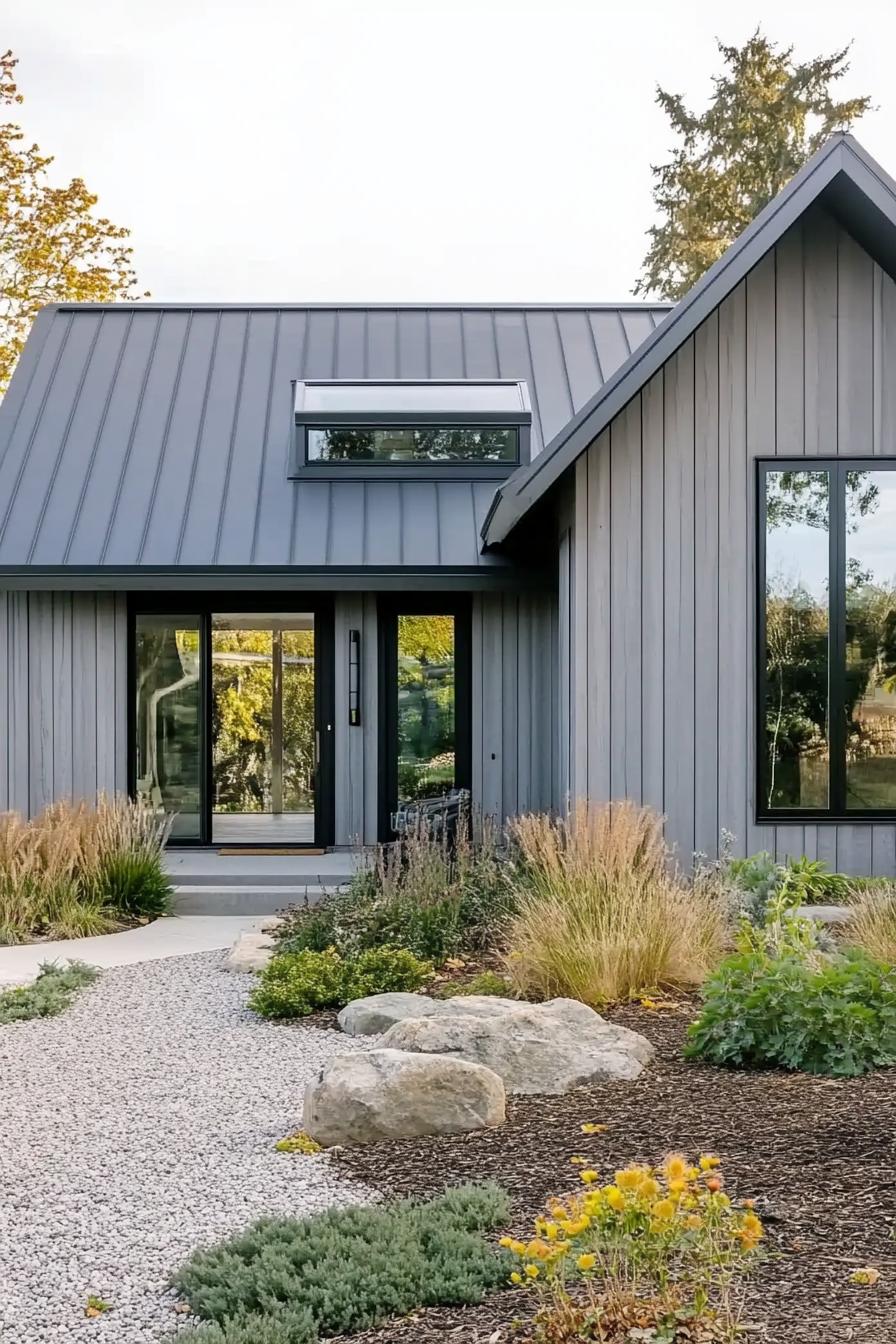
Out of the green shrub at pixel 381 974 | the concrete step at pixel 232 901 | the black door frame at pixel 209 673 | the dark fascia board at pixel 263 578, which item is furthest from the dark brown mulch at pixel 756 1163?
the black door frame at pixel 209 673

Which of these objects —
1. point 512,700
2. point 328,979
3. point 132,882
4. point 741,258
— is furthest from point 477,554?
point 328,979

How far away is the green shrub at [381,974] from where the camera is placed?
665 centimetres

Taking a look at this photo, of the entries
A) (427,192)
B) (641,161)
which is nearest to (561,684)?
(427,192)

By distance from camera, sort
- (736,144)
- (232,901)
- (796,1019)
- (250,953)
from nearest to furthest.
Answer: (796,1019)
(250,953)
(232,901)
(736,144)

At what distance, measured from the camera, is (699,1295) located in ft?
8.93

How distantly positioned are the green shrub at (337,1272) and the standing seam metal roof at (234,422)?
7879 millimetres

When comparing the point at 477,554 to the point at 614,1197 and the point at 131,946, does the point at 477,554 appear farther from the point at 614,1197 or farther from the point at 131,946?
the point at 614,1197

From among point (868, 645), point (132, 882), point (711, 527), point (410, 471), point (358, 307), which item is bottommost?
point (132, 882)

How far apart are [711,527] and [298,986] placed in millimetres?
4358

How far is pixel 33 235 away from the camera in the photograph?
22.0 metres

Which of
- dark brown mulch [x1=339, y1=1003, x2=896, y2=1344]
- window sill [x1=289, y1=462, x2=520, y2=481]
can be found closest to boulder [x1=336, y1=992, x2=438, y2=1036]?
dark brown mulch [x1=339, y1=1003, x2=896, y2=1344]

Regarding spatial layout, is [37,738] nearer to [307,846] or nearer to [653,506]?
[307,846]

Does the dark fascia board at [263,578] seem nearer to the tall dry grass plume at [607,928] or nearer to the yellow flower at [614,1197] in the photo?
the tall dry grass plume at [607,928]

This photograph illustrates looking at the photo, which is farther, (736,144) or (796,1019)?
(736,144)
